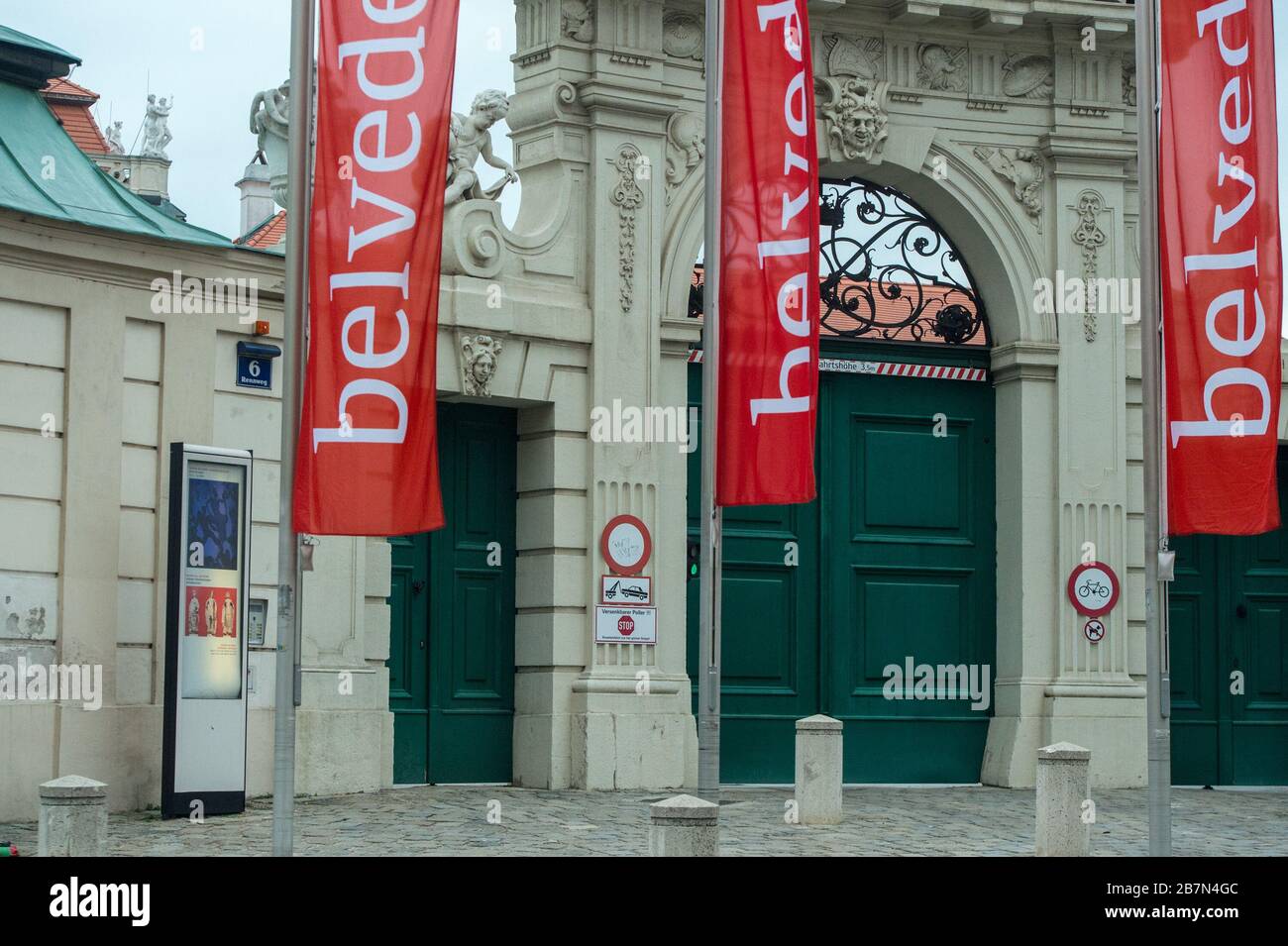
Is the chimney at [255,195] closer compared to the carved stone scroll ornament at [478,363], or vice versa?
the carved stone scroll ornament at [478,363]

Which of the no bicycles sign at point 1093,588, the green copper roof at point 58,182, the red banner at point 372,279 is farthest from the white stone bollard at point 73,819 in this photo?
the no bicycles sign at point 1093,588

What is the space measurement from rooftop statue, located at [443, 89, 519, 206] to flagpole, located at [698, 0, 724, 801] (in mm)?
4900

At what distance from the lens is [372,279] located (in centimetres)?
1177

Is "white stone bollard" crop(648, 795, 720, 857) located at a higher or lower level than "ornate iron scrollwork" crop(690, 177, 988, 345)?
lower

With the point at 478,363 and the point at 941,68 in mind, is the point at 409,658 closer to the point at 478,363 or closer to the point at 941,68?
the point at 478,363

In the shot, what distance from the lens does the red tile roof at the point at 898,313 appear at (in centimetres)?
2128

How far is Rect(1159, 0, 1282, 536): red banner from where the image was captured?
13.4 metres

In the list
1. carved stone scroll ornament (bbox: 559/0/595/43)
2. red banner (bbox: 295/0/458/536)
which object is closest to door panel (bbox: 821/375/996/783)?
carved stone scroll ornament (bbox: 559/0/595/43)

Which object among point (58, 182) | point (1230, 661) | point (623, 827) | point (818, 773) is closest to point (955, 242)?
point (1230, 661)

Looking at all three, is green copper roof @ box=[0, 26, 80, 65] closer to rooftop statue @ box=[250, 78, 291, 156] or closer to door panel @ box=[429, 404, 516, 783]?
rooftop statue @ box=[250, 78, 291, 156]

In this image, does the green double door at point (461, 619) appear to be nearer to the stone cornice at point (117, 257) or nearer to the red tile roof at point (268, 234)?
the stone cornice at point (117, 257)

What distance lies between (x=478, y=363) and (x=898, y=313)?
5.13 m

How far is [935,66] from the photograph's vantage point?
2141 centimetres

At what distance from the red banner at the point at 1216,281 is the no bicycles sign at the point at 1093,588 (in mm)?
7442
